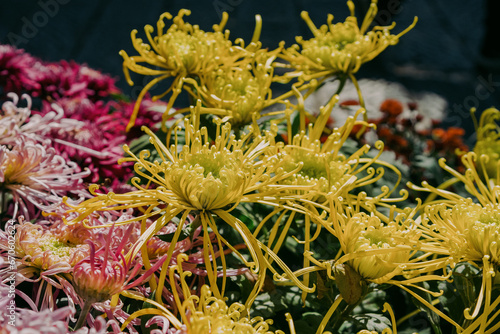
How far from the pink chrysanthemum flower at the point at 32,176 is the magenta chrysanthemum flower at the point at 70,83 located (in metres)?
0.43

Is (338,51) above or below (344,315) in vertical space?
above

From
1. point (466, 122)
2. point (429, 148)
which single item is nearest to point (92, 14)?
point (466, 122)

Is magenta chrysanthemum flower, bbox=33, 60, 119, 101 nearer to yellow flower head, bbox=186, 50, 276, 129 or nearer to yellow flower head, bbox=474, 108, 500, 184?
yellow flower head, bbox=186, 50, 276, 129

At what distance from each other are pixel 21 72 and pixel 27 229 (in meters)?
0.65

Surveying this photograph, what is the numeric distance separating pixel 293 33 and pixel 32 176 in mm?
2968

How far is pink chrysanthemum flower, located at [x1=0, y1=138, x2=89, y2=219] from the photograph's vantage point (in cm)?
80

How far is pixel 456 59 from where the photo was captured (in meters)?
3.74

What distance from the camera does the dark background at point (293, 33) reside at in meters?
3.24

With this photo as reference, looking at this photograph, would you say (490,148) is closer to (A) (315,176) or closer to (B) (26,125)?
(A) (315,176)

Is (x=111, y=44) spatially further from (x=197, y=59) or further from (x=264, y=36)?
(x=197, y=59)

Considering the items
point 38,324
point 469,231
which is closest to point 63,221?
point 38,324

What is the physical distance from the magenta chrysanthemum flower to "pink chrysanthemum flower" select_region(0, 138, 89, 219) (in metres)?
0.43

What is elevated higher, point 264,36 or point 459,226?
point 264,36

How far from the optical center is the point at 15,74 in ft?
4.07
